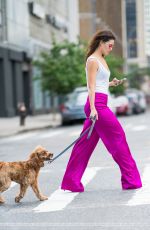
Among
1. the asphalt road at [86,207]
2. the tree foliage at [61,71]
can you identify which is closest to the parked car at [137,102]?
the tree foliage at [61,71]

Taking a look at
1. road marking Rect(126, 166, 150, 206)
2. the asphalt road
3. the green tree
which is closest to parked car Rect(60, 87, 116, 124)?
the asphalt road

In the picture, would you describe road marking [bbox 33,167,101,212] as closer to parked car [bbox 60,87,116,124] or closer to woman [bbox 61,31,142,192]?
woman [bbox 61,31,142,192]

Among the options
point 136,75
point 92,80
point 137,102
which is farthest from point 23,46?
point 136,75

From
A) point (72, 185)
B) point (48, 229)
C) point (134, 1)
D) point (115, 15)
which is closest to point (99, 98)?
point (72, 185)

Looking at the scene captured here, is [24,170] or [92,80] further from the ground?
[92,80]

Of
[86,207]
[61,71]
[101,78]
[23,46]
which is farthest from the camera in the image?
[23,46]

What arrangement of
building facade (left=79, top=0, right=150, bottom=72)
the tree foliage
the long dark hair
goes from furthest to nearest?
1. building facade (left=79, top=0, right=150, bottom=72)
2. the tree foliage
3. the long dark hair

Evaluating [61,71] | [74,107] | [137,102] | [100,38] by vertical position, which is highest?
[100,38]

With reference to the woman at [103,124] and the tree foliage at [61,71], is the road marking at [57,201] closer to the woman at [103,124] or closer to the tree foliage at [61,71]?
the woman at [103,124]

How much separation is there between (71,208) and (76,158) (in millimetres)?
1472

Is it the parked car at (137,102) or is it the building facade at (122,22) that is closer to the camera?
the parked car at (137,102)

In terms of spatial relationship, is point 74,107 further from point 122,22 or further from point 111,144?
point 122,22

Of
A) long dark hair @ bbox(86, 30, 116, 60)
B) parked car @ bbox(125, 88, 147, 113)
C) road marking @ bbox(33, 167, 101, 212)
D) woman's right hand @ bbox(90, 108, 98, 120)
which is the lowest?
parked car @ bbox(125, 88, 147, 113)

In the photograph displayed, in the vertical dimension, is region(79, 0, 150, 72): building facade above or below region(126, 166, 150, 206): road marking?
above
